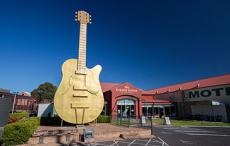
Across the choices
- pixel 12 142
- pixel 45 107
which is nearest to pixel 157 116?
pixel 45 107

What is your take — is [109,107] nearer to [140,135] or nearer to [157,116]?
[157,116]

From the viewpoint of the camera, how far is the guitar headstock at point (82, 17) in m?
14.9

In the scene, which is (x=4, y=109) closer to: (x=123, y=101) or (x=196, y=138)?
(x=196, y=138)

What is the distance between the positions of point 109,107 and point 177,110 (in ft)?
49.8

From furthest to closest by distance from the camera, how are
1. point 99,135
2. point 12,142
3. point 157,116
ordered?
point 157,116 < point 99,135 < point 12,142

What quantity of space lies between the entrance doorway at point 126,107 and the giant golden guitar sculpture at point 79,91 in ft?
45.0

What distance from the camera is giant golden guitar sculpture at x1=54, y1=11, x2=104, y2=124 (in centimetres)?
1314

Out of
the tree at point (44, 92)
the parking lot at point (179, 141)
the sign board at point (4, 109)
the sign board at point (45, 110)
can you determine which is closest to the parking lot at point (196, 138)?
the parking lot at point (179, 141)

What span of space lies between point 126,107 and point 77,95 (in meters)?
16.2

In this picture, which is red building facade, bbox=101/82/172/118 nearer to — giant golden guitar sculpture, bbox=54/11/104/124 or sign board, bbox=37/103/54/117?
sign board, bbox=37/103/54/117

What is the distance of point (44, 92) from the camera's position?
61.4 meters

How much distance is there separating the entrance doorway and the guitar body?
13.7 m

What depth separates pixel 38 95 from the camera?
201 feet

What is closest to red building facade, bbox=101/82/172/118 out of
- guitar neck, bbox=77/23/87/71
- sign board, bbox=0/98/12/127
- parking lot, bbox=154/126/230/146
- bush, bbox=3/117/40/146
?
parking lot, bbox=154/126/230/146
